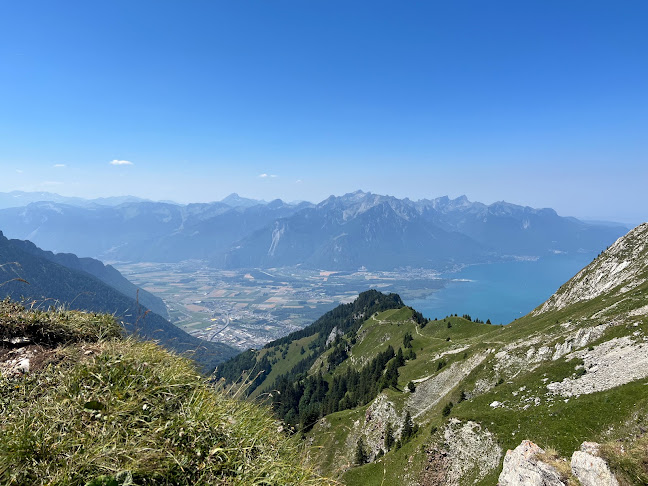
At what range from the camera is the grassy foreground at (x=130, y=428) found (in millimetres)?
3238

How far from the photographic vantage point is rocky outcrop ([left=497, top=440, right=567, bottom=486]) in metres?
13.1

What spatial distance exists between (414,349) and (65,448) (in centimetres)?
9169

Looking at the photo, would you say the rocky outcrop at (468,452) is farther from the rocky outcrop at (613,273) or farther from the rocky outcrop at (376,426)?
the rocky outcrop at (613,273)

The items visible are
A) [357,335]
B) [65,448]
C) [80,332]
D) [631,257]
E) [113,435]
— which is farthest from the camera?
[357,335]

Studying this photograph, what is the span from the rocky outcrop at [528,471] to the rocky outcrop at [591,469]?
0.76m

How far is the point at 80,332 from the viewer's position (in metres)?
6.68

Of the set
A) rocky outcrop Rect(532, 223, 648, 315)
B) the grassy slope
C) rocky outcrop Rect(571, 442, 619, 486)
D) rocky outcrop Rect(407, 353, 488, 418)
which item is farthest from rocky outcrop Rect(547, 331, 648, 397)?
rocky outcrop Rect(532, 223, 648, 315)

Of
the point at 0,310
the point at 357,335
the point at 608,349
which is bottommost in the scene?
the point at 357,335

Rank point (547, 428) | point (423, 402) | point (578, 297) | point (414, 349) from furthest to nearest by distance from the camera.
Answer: point (414, 349)
point (578, 297)
point (423, 402)
point (547, 428)

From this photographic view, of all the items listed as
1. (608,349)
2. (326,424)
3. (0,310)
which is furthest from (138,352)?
(326,424)

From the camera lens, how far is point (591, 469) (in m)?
11.6

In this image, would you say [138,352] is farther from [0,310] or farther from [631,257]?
[631,257]

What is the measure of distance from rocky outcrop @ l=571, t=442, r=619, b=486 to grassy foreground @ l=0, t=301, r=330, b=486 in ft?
42.1

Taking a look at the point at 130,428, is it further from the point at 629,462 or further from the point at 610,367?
the point at 610,367
